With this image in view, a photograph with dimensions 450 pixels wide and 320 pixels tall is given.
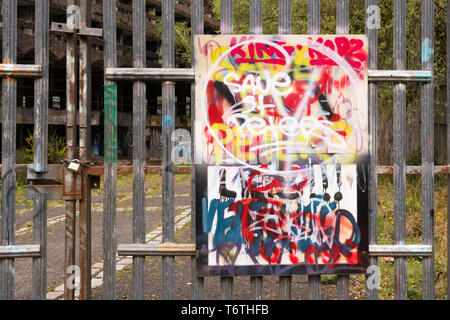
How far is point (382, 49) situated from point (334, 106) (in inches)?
369

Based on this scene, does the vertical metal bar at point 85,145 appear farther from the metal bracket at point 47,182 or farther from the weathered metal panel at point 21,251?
the weathered metal panel at point 21,251

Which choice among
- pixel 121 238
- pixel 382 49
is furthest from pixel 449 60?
pixel 382 49

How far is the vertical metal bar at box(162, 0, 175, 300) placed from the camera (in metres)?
3.44

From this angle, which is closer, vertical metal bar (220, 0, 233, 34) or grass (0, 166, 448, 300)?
vertical metal bar (220, 0, 233, 34)

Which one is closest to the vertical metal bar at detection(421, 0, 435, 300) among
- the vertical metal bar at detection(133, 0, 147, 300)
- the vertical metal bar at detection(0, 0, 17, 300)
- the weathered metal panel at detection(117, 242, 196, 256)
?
the weathered metal panel at detection(117, 242, 196, 256)

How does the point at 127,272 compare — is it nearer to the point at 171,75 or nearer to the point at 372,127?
the point at 171,75

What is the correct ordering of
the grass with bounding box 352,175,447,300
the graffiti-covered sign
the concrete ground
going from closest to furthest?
the graffiti-covered sign
the grass with bounding box 352,175,447,300
the concrete ground

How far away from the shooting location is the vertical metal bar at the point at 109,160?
11.3 ft

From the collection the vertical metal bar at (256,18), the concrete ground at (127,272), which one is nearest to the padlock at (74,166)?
the vertical metal bar at (256,18)

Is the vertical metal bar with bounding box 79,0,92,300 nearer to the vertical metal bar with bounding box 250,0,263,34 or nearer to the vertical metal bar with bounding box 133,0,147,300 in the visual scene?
the vertical metal bar with bounding box 133,0,147,300

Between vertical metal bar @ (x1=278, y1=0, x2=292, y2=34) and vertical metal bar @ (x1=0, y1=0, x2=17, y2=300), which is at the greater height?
vertical metal bar @ (x1=278, y1=0, x2=292, y2=34)

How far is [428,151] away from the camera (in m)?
3.54

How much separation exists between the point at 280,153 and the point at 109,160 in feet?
4.06

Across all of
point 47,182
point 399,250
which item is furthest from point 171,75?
point 399,250
